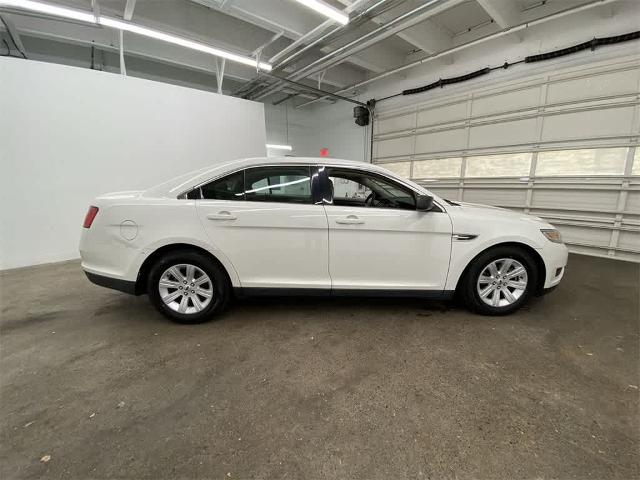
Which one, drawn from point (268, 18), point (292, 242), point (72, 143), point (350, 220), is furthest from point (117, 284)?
point (268, 18)

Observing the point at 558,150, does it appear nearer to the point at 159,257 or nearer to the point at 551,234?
the point at 551,234

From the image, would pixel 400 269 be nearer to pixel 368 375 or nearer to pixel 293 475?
pixel 368 375

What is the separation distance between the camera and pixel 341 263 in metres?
2.34

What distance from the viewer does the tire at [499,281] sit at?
7.91ft

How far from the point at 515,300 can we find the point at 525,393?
1.12 m

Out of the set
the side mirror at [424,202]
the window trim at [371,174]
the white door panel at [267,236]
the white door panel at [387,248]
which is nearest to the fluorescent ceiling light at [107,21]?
the white door panel at [267,236]

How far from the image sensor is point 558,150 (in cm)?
510

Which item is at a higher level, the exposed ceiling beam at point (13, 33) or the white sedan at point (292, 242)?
the exposed ceiling beam at point (13, 33)

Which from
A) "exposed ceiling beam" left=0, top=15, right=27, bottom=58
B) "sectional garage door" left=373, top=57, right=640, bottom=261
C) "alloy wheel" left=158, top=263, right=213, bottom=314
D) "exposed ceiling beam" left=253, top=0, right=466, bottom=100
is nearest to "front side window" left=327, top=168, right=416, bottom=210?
"alloy wheel" left=158, top=263, right=213, bottom=314

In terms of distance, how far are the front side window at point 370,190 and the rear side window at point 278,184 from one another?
261 millimetres

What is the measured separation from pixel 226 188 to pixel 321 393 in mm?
1749

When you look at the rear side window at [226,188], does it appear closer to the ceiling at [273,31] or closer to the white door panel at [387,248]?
the white door panel at [387,248]

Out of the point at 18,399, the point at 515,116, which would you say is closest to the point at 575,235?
the point at 515,116

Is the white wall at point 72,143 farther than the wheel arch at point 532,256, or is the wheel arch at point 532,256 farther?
the white wall at point 72,143
